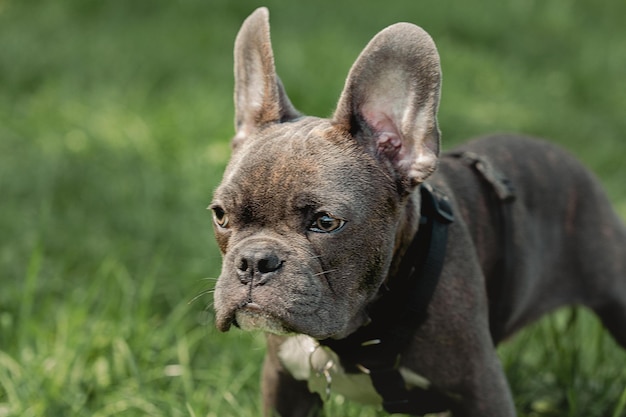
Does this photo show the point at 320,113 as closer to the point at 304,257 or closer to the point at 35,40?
the point at 35,40

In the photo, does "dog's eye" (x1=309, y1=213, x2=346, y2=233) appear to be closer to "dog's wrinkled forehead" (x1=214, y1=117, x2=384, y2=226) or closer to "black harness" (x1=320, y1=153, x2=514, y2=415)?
"dog's wrinkled forehead" (x1=214, y1=117, x2=384, y2=226)

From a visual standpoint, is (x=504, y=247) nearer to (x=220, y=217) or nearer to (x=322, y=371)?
(x=322, y=371)

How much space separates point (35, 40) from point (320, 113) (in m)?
3.01

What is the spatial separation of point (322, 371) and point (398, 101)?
3.05ft

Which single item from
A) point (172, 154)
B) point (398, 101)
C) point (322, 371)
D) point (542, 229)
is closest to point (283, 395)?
point (322, 371)

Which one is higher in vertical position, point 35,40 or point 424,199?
point 424,199

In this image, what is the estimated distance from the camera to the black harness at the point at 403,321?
3.01m

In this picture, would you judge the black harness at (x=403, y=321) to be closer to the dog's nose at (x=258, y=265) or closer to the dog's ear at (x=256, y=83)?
the dog's nose at (x=258, y=265)

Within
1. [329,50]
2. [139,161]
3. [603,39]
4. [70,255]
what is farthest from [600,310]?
[603,39]

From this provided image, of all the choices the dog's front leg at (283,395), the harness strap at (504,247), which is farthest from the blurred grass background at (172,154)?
the harness strap at (504,247)

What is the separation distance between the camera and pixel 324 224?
2785 mm

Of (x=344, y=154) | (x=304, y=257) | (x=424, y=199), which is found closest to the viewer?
(x=304, y=257)

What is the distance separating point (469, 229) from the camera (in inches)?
136

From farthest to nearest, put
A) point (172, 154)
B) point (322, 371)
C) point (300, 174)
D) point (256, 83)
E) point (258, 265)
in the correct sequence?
point (172, 154)
point (256, 83)
point (322, 371)
point (300, 174)
point (258, 265)
